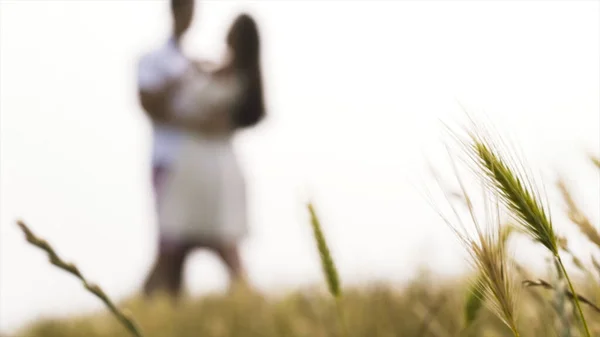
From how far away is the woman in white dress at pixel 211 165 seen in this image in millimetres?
2965

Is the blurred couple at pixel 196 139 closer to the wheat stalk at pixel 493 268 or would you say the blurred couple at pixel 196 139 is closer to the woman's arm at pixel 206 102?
the woman's arm at pixel 206 102

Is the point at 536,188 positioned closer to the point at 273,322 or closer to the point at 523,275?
the point at 523,275

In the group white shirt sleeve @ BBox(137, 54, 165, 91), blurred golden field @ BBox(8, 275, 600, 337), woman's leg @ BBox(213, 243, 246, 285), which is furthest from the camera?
woman's leg @ BBox(213, 243, 246, 285)

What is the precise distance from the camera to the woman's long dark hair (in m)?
2.97

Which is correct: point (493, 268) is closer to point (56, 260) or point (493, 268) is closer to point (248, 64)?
point (56, 260)

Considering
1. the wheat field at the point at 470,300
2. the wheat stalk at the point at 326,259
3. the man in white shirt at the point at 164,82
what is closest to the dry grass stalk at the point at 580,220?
the wheat field at the point at 470,300

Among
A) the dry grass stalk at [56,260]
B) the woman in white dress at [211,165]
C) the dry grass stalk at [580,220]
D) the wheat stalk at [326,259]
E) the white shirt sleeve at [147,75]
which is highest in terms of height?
the dry grass stalk at [56,260]

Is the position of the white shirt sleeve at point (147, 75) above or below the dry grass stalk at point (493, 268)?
below

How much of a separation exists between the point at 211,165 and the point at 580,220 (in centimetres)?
261

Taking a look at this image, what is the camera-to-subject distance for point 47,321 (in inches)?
72.6

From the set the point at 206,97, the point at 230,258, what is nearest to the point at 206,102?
the point at 206,97

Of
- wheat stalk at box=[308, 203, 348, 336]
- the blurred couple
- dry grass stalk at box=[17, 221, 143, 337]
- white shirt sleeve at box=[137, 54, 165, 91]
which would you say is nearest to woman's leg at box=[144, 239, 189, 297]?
the blurred couple

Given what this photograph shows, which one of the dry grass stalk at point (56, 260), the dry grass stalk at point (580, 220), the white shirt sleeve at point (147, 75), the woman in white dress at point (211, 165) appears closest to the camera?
the dry grass stalk at point (56, 260)

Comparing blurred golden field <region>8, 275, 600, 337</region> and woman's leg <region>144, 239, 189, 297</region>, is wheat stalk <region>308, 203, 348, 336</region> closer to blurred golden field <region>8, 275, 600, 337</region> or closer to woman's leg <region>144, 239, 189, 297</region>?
blurred golden field <region>8, 275, 600, 337</region>
